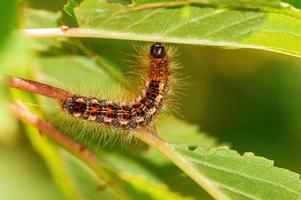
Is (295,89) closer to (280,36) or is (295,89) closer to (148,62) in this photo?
(148,62)

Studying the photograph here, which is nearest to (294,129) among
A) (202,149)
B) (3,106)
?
(202,149)

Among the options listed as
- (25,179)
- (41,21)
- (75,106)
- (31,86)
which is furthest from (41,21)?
(25,179)

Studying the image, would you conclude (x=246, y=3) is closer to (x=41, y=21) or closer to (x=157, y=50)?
(x=157, y=50)

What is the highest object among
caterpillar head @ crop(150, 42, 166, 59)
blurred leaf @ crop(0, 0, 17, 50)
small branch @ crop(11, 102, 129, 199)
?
caterpillar head @ crop(150, 42, 166, 59)

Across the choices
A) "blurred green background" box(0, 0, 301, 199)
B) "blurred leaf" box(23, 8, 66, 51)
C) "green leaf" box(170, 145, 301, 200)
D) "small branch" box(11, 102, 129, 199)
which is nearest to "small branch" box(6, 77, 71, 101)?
"small branch" box(11, 102, 129, 199)

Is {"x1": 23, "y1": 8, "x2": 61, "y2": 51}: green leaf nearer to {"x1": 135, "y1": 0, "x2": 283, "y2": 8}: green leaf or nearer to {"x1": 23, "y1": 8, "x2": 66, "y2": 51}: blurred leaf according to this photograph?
{"x1": 23, "y1": 8, "x2": 66, "y2": 51}: blurred leaf

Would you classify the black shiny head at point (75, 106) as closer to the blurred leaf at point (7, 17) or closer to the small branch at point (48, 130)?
the small branch at point (48, 130)

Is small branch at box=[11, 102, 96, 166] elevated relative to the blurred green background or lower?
lower
